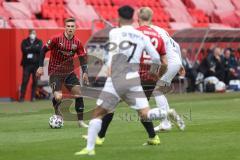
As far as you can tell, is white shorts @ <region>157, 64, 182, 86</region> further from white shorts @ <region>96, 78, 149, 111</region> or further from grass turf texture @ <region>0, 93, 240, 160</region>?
white shorts @ <region>96, 78, 149, 111</region>

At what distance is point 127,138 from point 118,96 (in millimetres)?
2474

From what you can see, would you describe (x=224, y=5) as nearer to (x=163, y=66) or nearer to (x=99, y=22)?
(x=99, y=22)

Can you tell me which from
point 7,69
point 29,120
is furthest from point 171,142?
point 7,69

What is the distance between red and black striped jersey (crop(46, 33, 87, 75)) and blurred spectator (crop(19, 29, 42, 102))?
10.2m

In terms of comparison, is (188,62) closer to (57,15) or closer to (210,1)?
(57,15)

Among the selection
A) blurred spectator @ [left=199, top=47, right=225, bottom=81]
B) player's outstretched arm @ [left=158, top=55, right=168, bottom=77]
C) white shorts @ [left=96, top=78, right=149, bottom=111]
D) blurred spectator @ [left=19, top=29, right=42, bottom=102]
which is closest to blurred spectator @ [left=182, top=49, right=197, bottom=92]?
blurred spectator @ [left=199, top=47, right=225, bottom=81]

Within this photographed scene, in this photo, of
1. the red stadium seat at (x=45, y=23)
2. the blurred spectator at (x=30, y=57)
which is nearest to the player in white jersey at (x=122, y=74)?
the blurred spectator at (x=30, y=57)

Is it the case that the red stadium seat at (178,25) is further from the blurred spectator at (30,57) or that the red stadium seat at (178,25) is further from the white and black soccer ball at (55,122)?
the white and black soccer ball at (55,122)

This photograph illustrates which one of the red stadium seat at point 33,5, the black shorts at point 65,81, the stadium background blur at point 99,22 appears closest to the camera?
the black shorts at point 65,81

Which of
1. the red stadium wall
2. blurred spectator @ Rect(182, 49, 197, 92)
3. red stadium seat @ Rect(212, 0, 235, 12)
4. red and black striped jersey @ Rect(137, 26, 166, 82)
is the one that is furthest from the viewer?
red stadium seat @ Rect(212, 0, 235, 12)

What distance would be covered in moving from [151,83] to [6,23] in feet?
49.8

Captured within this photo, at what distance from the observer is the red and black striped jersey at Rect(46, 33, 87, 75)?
17.2 meters

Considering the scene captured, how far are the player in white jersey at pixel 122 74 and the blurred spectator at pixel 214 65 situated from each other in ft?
70.3

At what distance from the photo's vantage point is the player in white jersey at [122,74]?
39.1 ft
